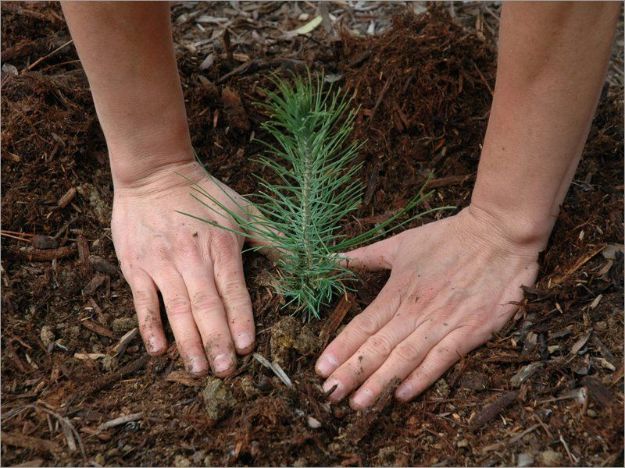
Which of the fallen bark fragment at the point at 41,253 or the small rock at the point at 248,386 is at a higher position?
the fallen bark fragment at the point at 41,253

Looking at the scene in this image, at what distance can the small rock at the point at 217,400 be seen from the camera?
1568 mm

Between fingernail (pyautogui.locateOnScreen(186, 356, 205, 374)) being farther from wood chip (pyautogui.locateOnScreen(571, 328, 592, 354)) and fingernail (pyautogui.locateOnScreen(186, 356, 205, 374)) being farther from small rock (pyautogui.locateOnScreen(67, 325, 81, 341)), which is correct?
wood chip (pyautogui.locateOnScreen(571, 328, 592, 354))

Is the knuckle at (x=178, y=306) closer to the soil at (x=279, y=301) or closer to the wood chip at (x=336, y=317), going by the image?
the soil at (x=279, y=301)

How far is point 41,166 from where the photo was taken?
212 cm

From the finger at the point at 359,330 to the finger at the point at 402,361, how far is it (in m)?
0.08

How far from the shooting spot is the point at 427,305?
5.77ft

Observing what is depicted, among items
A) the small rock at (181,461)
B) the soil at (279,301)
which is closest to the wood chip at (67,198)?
the soil at (279,301)

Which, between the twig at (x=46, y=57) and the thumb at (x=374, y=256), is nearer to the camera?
the thumb at (x=374, y=256)

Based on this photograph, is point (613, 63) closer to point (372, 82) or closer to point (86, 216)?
point (372, 82)

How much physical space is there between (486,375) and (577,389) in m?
0.21

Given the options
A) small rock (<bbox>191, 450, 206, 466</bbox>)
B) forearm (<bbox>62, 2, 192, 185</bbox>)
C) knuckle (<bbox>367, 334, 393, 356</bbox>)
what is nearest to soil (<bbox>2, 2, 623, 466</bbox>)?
small rock (<bbox>191, 450, 206, 466</bbox>)

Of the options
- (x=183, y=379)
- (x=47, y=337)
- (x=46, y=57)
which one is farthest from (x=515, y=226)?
(x=46, y=57)

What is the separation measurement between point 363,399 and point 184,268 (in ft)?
2.03

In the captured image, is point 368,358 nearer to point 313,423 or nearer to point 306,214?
point 313,423
